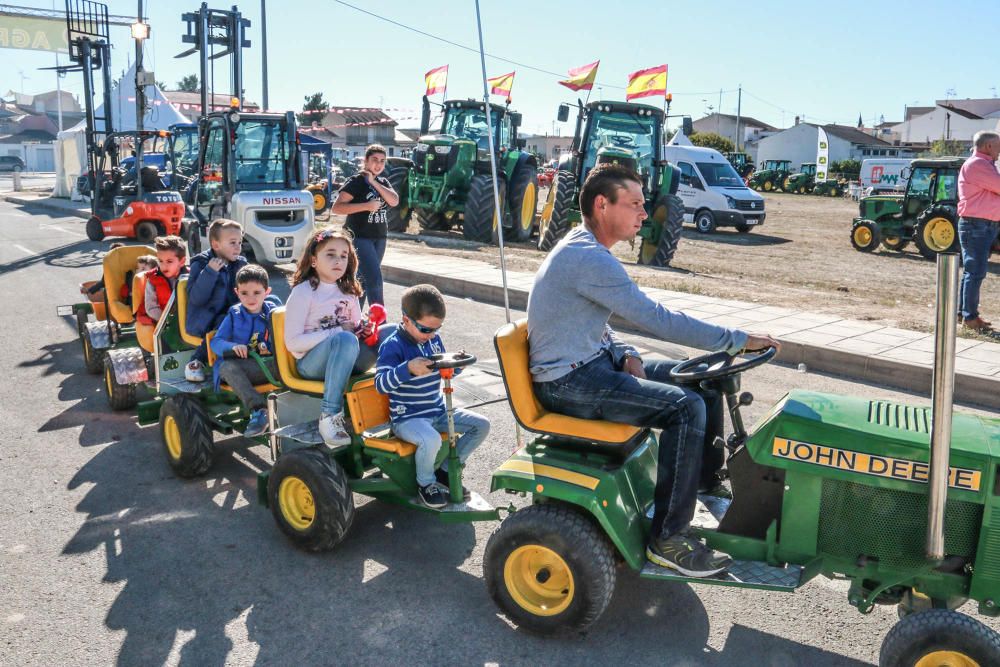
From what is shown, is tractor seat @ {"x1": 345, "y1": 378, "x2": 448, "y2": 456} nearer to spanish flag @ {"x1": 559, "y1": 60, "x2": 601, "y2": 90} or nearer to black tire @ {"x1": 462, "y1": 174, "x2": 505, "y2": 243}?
black tire @ {"x1": 462, "y1": 174, "x2": 505, "y2": 243}

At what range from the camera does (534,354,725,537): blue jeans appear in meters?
3.12

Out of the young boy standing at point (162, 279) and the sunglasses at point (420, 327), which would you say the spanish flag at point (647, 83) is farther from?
the sunglasses at point (420, 327)

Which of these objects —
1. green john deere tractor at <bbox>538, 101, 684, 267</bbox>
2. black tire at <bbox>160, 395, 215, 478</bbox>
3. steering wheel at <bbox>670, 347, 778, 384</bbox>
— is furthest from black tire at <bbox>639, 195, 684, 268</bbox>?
steering wheel at <bbox>670, 347, 778, 384</bbox>

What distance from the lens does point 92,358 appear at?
7.00m

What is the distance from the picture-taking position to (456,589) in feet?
11.8

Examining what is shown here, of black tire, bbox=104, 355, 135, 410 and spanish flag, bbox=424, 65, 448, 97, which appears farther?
spanish flag, bbox=424, 65, 448, 97

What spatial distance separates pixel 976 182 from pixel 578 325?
22.2ft

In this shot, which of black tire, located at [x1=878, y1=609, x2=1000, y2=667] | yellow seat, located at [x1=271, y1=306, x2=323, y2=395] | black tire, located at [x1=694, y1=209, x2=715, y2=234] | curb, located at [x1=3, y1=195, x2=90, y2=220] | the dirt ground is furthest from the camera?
curb, located at [x1=3, y1=195, x2=90, y2=220]

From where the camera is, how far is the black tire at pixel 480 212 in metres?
16.9

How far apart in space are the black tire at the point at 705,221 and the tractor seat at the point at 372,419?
62.3ft

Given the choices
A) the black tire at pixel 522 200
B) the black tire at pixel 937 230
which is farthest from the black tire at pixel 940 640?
the black tire at pixel 937 230

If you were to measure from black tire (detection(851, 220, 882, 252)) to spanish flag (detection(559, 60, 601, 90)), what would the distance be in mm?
7027

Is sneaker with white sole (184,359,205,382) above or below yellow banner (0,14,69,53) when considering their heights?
below

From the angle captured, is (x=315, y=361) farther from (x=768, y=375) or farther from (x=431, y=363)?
(x=768, y=375)
